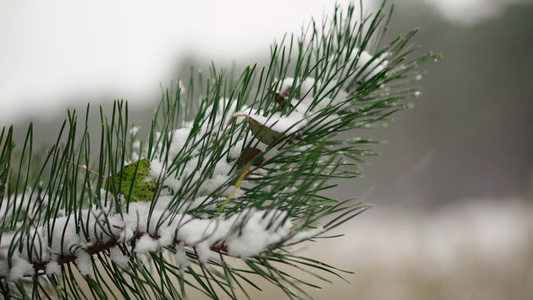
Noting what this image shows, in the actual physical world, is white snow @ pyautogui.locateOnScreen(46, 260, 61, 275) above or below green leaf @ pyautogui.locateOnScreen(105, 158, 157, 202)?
below

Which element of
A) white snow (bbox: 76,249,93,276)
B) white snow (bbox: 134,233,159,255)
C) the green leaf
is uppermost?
the green leaf

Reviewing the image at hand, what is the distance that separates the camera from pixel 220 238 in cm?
26

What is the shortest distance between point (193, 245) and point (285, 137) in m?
0.12

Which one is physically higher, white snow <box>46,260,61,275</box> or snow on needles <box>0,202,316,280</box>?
snow on needles <box>0,202,316,280</box>


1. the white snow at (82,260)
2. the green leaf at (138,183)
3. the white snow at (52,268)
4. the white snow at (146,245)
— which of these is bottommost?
the white snow at (52,268)

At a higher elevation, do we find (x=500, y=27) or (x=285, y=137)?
(x=500, y=27)

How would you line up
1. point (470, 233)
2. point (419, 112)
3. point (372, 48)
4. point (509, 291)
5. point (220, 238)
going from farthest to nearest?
point (419, 112) < point (470, 233) < point (509, 291) < point (372, 48) < point (220, 238)

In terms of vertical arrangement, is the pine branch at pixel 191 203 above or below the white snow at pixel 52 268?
above

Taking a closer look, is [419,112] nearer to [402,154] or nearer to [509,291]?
[402,154]

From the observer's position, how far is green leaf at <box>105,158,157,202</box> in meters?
0.32

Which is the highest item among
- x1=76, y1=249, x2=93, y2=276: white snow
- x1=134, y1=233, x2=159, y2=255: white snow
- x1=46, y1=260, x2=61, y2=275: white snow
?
x1=134, y1=233, x2=159, y2=255: white snow

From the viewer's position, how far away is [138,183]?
1.04 feet

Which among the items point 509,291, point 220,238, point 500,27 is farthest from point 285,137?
point 500,27

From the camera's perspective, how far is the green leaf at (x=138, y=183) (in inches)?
12.5
